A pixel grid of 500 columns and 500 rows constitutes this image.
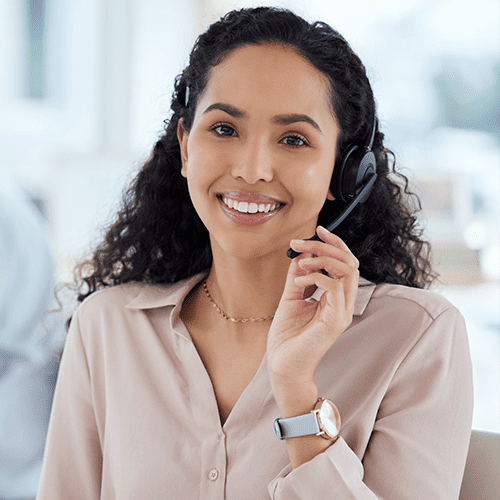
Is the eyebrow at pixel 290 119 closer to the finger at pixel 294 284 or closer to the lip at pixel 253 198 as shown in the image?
the lip at pixel 253 198

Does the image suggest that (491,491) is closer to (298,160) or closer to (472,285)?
(298,160)

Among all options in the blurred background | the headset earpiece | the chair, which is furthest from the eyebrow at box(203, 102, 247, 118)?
the blurred background

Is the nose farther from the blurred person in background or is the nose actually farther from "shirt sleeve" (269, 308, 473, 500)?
the blurred person in background

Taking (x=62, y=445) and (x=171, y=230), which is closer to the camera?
(x=62, y=445)

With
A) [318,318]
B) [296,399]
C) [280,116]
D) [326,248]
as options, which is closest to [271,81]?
[280,116]

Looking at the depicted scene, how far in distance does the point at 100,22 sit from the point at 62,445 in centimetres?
201

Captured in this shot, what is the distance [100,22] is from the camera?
2629 millimetres

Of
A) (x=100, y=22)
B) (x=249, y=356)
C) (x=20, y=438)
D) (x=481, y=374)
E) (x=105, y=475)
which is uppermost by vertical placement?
(x=100, y=22)

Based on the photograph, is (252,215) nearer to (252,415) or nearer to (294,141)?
(294,141)

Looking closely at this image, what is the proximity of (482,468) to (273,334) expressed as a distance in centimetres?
46

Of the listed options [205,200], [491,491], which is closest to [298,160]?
[205,200]

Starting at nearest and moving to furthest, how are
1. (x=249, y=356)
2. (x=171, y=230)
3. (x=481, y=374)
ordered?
(x=249, y=356) < (x=171, y=230) < (x=481, y=374)

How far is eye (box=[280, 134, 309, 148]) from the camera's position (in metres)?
1.12

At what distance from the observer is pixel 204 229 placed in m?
1.49
